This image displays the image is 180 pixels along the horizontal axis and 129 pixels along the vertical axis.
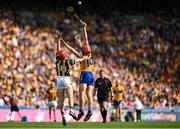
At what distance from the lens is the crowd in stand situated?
41.0 m

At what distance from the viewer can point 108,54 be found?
47312mm

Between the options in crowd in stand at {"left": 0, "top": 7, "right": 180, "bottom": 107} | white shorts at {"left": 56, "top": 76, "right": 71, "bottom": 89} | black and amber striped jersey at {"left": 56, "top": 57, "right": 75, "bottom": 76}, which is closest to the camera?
black and amber striped jersey at {"left": 56, "top": 57, "right": 75, "bottom": 76}

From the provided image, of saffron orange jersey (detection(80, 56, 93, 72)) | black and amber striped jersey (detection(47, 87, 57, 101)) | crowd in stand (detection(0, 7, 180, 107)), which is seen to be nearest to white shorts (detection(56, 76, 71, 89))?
saffron orange jersey (detection(80, 56, 93, 72))

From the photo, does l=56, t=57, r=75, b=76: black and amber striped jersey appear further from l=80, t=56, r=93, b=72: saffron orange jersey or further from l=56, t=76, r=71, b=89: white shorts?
l=80, t=56, r=93, b=72: saffron orange jersey

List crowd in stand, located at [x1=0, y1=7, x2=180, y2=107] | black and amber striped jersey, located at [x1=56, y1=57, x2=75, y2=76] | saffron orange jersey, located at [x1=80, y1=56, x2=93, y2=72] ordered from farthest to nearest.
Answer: crowd in stand, located at [x1=0, y1=7, x2=180, y2=107], saffron orange jersey, located at [x1=80, y1=56, x2=93, y2=72], black and amber striped jersey, located at [x1=56, y1=57, x2=75, y2=76]

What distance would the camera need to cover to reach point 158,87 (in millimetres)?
46062

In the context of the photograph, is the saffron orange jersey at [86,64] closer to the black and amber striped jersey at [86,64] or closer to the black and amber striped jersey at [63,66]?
the black and amber striped jersey at [86,64]

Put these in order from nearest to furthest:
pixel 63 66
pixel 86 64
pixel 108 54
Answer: pixel 63 66 < pixel 86 64 < pixel 108 54

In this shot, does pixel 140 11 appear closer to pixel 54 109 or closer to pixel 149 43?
pixel 149 43

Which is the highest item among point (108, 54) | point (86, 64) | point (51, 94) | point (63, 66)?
point (108, 54)

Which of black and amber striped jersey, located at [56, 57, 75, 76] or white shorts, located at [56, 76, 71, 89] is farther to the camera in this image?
white shorts, located at [56, 76, 71, 89]

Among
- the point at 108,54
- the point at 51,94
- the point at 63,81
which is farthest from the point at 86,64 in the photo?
the point at 108,54

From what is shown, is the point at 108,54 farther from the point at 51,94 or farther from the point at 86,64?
the point at 86,64

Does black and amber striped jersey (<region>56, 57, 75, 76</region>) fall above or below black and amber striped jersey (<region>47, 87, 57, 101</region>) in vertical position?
above
